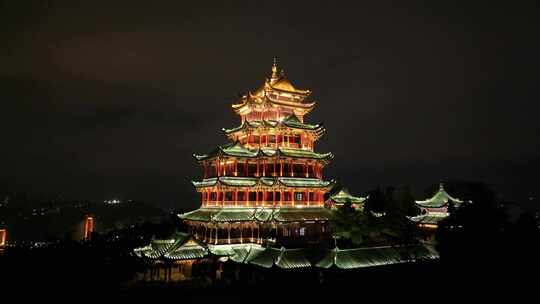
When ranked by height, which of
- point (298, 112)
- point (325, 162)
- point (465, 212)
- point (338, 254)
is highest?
point (298, 112)

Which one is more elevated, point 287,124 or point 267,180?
point 287,124

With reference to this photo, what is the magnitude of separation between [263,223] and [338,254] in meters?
8.14

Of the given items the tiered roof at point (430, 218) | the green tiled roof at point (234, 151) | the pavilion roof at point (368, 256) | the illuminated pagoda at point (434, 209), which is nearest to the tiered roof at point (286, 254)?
the pavilion roof at point (368, 256)

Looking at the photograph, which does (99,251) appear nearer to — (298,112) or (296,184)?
(296,184)

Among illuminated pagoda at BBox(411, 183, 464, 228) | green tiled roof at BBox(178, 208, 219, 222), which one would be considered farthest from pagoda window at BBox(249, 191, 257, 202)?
illuminated pagoda at BBox(411, 183, 464, 228)

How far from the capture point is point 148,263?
96.4 ft

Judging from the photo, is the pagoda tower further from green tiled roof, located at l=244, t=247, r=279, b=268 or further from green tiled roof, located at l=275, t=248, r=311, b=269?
green tiled roof, located at l=275, t=248, r=311, b=269

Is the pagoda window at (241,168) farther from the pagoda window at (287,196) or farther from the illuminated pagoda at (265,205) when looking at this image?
the pagoda window at (287,196)

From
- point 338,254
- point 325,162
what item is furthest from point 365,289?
point 325,162

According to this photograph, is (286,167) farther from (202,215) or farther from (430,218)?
(430,218)

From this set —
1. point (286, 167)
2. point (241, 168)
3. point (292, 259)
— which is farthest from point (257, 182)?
point (292, 259)

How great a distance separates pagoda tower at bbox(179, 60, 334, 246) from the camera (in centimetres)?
3444

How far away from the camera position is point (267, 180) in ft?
119

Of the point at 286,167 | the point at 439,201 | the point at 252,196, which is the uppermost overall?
the point at 286,167
